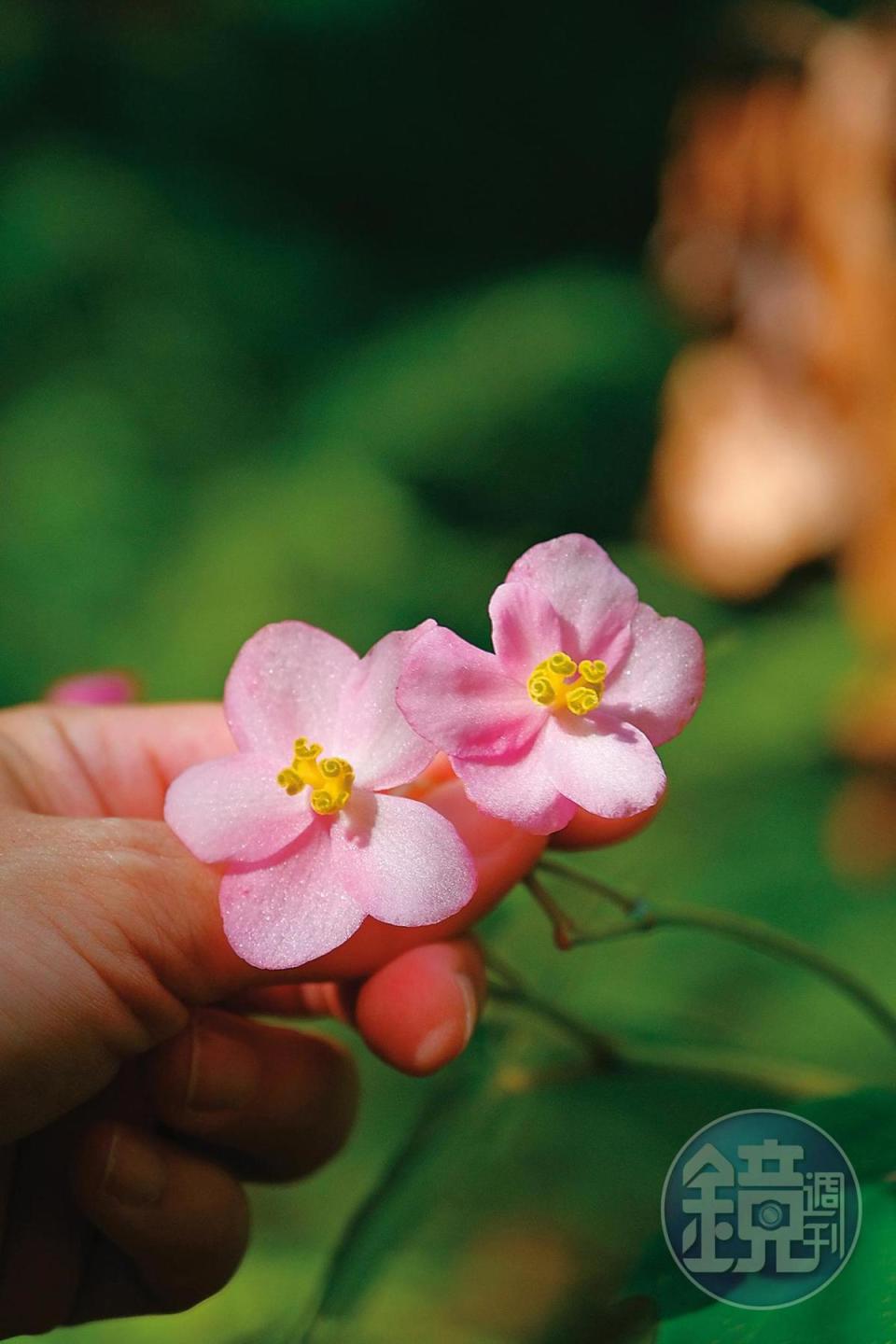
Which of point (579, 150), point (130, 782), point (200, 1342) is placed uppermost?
point (579, 150)

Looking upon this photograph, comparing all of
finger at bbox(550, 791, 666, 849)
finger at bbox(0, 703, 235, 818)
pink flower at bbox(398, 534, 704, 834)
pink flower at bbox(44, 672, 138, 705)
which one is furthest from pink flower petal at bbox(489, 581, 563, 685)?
pink flower at bbox(44, 672, 138, 705)

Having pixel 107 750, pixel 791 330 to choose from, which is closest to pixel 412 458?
pixel 791 330

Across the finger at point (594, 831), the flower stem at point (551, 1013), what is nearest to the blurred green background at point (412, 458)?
the flower stem at point (551, 1013)

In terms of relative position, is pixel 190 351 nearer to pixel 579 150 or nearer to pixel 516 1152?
Answer: pixel 579 150

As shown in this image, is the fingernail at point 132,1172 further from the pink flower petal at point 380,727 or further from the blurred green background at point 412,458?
the pink flower petal at point 380,727

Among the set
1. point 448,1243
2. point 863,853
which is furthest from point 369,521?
point 448,1243

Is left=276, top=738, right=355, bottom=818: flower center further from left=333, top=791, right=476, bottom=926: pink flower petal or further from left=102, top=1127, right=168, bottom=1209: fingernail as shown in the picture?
left=102, top=1127, right=168, bottom=1209: fingernail

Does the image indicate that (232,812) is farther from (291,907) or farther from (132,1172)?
(132,1172)
